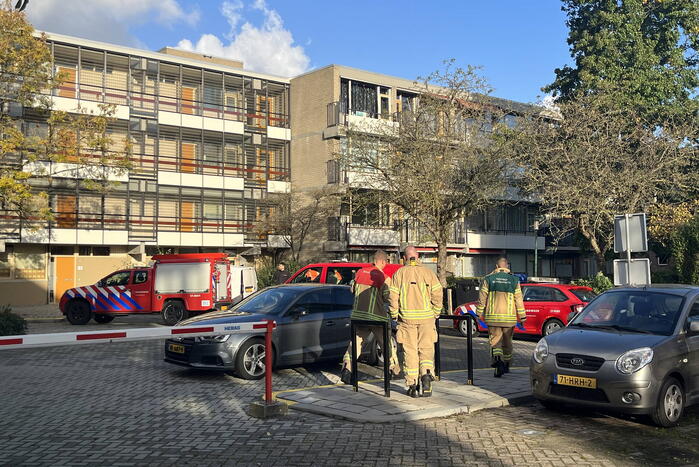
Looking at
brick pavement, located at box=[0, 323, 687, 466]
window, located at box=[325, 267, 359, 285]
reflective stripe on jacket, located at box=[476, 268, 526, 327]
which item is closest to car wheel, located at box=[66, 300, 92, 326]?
window, located at box=[325, 267, 359, 285]

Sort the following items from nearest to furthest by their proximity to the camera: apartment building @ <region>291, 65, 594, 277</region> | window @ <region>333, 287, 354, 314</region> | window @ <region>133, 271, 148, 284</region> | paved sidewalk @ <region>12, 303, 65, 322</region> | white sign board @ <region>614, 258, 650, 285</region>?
window @ <region>333, 287, 354, 314</region>, white sign board @ <region>614, 258, 650, 285</region>, window @ <region>133, 271, 148, 284</region>, paved sidewalk @ <region>12, 303, 65, 322</region>, apartment building @ <region>291, 65, 594, 277</region>

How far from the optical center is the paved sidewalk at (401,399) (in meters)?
7.91

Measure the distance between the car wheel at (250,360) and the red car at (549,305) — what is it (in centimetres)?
833

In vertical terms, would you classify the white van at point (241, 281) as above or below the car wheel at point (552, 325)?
above

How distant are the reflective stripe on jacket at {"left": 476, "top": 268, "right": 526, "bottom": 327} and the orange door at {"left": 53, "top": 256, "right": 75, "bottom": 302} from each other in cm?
2837

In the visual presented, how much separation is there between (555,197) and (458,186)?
14.6 feet

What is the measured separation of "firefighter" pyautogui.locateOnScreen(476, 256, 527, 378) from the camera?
33.6 feet

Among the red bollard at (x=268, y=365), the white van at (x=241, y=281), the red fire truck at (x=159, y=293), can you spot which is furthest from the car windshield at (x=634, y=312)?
the white van at (x=241, y=281)

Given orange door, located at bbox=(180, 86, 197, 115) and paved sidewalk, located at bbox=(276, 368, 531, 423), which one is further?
orange door, located at bbox=(180, 86, 197, 115)

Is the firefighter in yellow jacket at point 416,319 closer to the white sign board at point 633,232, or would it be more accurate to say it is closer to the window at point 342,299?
the window at point 342,299

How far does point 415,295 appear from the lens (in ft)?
29.0

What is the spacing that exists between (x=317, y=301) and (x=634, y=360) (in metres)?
5.55

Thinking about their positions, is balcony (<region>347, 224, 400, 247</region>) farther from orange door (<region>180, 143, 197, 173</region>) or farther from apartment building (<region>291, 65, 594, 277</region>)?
orange door (<region>180, 143, 197, 173</region>)

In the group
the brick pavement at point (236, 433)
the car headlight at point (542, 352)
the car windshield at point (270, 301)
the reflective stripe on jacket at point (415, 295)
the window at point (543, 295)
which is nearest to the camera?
the brick pavement at point (236, 433)
